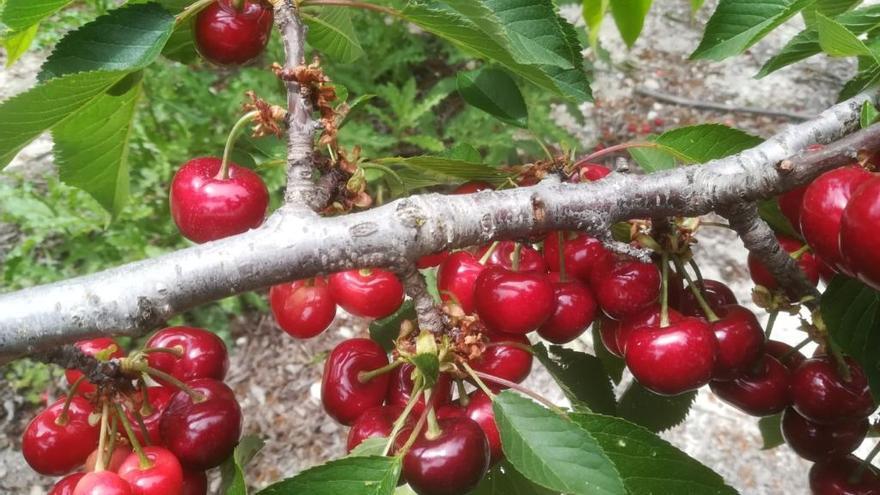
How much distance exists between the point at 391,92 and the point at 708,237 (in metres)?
1.84

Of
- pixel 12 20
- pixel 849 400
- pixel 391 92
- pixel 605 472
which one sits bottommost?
pixel 391 92

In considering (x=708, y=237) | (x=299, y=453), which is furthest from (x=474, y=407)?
(x=708, y=237)

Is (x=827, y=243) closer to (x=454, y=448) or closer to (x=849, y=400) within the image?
(x=849, y=400)

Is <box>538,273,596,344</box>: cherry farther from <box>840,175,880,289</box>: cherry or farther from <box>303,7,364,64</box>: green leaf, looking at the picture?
<box>303,7,364,64</box>: green leaf

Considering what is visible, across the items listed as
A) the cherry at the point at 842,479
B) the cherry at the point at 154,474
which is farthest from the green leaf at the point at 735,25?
the cherry at the point at 154,474

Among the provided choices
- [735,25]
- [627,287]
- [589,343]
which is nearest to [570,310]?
[627,287]

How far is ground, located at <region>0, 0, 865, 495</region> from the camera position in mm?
2723

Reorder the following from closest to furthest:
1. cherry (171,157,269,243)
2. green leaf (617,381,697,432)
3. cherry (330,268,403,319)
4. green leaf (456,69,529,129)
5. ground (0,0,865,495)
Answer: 1. cherry (171,157,269,243)
2. cherry (330,268,403,319)
3. green leaf (456,69,529,129)
4. green leaf (617,381,697,432)
5. ground (0,0,865,495)

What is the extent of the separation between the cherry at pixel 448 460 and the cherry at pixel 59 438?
437 millimetres

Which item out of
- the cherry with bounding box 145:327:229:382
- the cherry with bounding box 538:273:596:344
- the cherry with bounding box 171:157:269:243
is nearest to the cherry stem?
the cherry with bounding box 171:157:269:243

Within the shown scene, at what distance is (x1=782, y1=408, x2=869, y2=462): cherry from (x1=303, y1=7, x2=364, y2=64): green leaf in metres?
0.89

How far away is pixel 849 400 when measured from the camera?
905 mm

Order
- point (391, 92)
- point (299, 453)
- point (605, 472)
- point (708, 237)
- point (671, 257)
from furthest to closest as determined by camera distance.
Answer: point (391, 92)
point (708, 237)
point (299, 453)
point (671, 257)
point (605, 472)

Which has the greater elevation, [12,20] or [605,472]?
[12,20]
